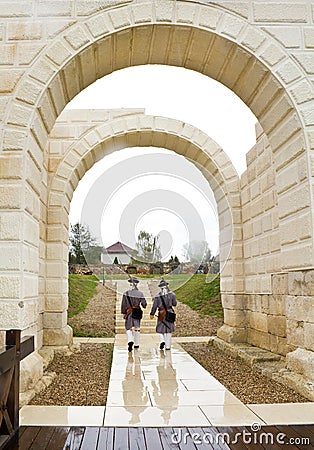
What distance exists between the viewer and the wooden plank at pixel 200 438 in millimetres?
3152

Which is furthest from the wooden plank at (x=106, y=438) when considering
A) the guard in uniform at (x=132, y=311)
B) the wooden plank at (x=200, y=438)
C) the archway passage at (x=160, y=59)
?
the guard in uniform at (x=132, y=311)

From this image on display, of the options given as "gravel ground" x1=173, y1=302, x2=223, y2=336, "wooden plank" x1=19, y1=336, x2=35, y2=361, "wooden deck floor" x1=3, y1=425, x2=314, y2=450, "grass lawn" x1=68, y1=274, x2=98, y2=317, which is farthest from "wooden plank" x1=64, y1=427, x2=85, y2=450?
"grass lawn" x1=68, y1=274, x2=98, y2=317

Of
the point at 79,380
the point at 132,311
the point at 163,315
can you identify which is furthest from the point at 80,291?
the point at 79,380

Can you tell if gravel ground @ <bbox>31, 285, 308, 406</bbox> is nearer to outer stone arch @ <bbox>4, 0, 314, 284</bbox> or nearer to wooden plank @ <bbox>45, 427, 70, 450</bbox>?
wooden plank @ <bbox>45, 427, 70, 450</bbox>

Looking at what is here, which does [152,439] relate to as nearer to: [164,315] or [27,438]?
[27,438]

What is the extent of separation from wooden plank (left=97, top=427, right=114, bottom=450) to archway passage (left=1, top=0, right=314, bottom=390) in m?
1.38

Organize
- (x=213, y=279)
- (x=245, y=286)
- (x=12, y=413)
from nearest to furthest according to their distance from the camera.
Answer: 1. (x=12, y=413)
2. (x=245, y=286)
3. (x=213, y=279)

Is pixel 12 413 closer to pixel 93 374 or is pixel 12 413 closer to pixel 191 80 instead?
pixel 93 374

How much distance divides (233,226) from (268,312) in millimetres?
2050

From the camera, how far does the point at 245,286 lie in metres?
8.08

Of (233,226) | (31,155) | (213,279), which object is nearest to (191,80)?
(233,226)

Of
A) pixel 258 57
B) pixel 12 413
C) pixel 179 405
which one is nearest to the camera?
pixel 12 413

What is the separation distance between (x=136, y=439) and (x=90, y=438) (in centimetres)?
37

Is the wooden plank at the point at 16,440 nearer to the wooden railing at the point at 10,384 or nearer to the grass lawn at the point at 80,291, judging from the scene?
the wooden railing at the point at 10,384
